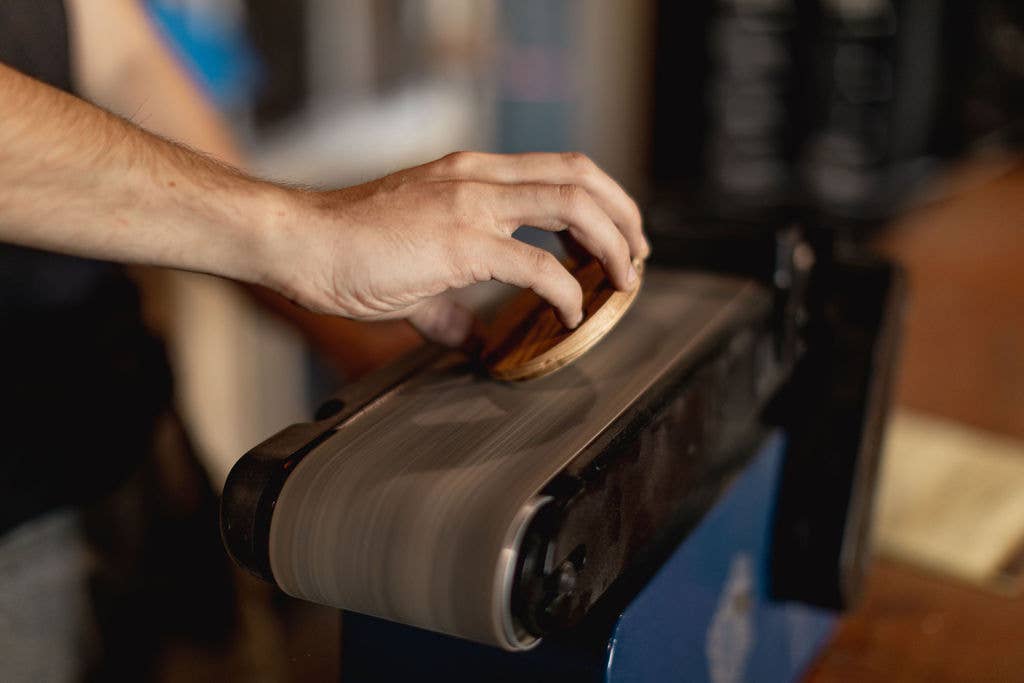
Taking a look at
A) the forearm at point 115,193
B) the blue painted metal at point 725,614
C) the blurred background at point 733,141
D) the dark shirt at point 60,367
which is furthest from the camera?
the blurred background at point 733,141

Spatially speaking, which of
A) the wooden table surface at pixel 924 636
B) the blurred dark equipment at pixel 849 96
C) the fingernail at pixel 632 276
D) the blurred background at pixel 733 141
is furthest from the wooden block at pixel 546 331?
the blurred dark equipment at pixel 849 96

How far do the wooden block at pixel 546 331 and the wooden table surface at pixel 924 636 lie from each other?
39 cm

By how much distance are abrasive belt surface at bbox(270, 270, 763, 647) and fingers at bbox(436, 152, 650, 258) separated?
4.5 inches

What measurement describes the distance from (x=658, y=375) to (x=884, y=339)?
0.25 meters

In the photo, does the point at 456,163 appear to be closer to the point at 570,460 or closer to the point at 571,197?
the point at 571,197

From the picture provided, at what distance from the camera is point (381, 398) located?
0.67m

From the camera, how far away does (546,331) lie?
2.18 ft

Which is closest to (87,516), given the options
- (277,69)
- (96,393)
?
(96,393)

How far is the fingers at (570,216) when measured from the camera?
613 mm

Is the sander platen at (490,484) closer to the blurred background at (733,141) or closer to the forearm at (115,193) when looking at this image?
the forearm at (115,193)

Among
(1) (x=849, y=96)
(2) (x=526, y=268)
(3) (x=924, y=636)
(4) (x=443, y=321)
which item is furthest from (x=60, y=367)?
(1) (x=849, y=96)

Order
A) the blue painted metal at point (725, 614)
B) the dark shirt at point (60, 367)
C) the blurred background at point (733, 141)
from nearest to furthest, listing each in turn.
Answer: the blue painted metal at point (725, 614), the dark shirt at point (60, 367), the blurred background at point (733, 141)

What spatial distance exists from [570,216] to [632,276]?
2.3 inches

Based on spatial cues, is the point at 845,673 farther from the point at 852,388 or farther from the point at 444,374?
the point at 444,374
